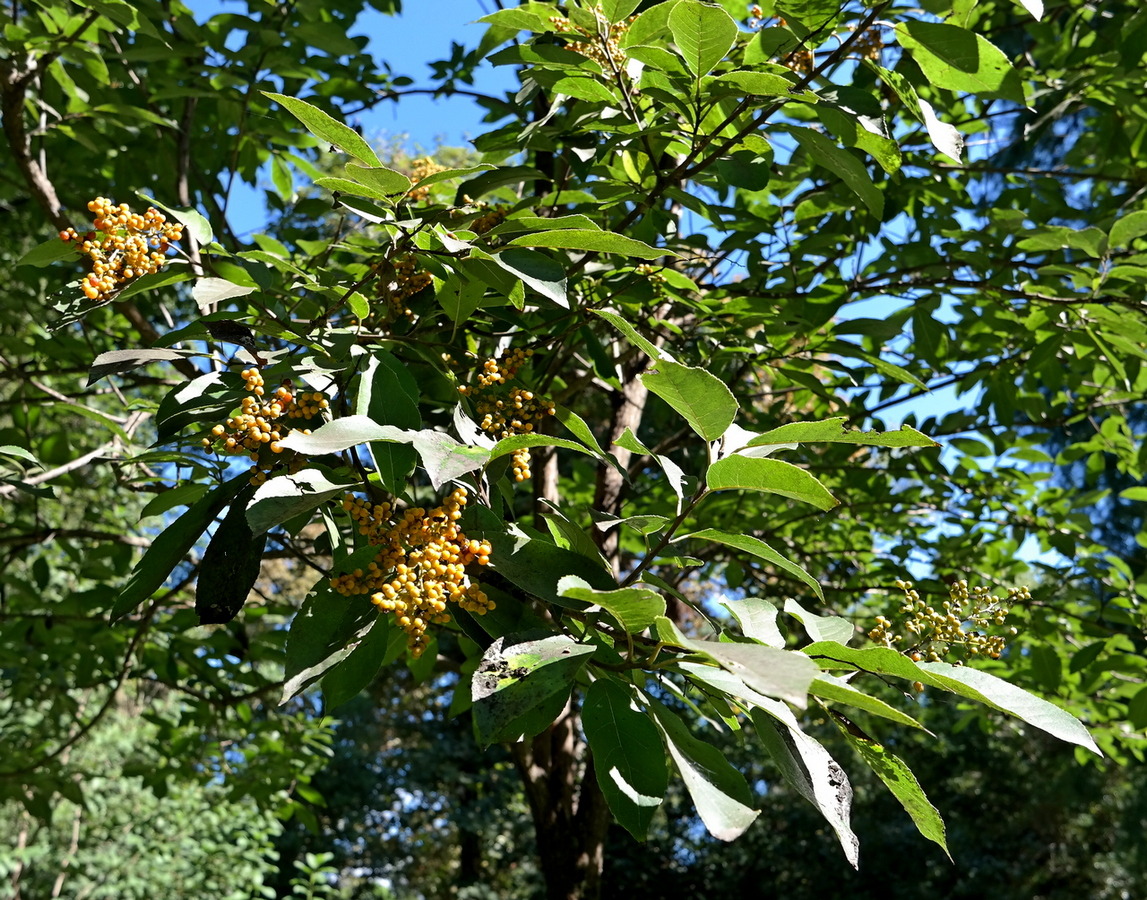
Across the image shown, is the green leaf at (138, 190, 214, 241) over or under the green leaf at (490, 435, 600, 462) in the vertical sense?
over

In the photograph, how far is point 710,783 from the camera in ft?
3.05

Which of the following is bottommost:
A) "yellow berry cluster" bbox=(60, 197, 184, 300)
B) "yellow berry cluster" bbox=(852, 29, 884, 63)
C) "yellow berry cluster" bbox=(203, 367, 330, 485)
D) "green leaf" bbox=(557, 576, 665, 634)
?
"green leaf" bbox=(557, 576, 665, 634)

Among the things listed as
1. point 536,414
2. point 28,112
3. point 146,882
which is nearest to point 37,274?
point 28,112

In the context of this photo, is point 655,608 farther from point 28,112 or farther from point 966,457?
point 28,112

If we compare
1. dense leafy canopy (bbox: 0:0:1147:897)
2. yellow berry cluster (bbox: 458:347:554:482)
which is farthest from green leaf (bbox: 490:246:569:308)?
yellow berry cluster (bbox: 458:347:554:482)

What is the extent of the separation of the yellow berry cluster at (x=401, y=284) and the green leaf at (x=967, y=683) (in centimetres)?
77

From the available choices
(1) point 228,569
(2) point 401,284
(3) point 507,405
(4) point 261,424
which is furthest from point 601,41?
(1) point 228,569

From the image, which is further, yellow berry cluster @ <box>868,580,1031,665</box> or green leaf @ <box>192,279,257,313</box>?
yellow berry cluster @ <box>868,580,1031,665</box>

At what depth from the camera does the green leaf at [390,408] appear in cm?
102

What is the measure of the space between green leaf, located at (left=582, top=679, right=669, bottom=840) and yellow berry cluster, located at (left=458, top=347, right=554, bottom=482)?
348mm

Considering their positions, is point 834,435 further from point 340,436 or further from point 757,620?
point 340,436

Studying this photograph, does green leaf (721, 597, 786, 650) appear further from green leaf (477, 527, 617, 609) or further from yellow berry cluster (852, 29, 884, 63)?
yellow berry cluster (852, 29, 884, 63)

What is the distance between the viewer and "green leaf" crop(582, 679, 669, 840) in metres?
0.94

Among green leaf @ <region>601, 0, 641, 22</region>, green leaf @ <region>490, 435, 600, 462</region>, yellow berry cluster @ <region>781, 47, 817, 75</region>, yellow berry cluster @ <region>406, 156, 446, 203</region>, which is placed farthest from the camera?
yellow berry cluster @ <region>406, 156, 446, 203</region>
